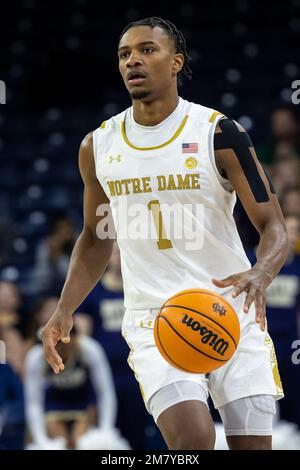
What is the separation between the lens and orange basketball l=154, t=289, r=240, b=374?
372 cm

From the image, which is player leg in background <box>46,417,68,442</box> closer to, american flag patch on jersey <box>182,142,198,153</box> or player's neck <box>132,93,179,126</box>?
player's neck <box>132,93,179,126</box>

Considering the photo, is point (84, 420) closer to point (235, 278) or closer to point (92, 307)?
point (92, 307)

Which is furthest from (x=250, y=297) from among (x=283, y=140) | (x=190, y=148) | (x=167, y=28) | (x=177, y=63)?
(x=283, y=140)

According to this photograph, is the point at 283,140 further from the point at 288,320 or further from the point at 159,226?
the point at 159,226

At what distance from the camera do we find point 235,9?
12297mm

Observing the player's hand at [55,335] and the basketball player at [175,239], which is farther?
the player's hand at [55,335]

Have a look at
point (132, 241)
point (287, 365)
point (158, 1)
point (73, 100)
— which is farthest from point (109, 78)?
point (132, 241)

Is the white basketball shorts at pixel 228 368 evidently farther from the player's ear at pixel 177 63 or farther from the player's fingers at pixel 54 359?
the player's ear at pixel 177 63

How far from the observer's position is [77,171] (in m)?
10.7

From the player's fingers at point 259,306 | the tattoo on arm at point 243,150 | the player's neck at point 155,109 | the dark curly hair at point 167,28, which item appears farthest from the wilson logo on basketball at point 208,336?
the dark curly hair at point 167,28

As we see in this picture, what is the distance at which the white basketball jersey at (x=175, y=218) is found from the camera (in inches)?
161

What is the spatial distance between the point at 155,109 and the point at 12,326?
402 cm

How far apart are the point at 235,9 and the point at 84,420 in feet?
22.3

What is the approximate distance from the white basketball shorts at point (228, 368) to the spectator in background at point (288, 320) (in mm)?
3227
